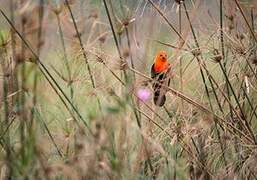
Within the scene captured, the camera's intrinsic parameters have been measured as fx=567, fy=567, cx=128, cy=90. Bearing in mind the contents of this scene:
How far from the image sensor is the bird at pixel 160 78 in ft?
5.29

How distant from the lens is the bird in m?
1.61

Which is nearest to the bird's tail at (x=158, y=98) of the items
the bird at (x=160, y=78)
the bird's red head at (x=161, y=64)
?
the bird at (x=160, y=78)

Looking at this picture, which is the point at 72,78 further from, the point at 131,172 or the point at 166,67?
the point at 131,172

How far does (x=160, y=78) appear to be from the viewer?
179cm

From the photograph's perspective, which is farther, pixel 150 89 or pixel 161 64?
pixel 161 64

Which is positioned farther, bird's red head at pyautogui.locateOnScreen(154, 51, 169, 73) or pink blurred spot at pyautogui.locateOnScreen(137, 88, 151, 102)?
bird's red head at pyautogui.locateOnScreen(154, 51, 169, 73)

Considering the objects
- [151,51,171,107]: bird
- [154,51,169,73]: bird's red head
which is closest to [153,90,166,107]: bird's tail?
[151,51,171,107]: bird

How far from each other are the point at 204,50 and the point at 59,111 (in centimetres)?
59

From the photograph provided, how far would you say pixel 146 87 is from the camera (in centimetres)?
162

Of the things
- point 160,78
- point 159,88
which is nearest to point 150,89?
point 159,88

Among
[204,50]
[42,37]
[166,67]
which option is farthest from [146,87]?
[42,37]

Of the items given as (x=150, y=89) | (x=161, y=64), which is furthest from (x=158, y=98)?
(x=161, y=64)

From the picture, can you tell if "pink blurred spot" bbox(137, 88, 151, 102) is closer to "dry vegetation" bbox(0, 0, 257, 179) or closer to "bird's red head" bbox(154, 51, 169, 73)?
"dry vegetation" bbox(0, 0, 257, 179)

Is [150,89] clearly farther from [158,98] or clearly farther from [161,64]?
[161,64]
